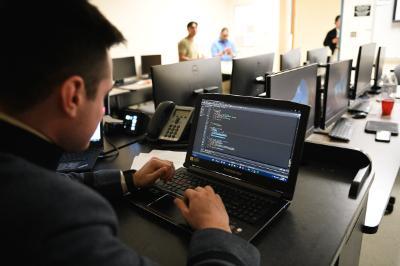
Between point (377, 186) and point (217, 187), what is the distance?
0.64 m

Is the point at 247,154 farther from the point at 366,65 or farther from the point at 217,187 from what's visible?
the point at 366,65

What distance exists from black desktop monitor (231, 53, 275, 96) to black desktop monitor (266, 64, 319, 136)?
54 cm

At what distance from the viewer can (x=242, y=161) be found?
3.22 feet

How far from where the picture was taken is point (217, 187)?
0.97 metres

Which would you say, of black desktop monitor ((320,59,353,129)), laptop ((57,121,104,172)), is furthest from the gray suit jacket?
black desktop monitor ((320,59,353,129))

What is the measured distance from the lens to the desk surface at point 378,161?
1.01m

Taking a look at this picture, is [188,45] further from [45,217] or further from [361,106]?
[45,217]

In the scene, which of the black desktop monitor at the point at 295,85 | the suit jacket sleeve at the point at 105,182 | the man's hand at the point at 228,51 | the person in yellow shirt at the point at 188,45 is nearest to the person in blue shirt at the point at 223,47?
the man's hand at the point at 228,51

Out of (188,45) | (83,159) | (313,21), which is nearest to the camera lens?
(83,159)

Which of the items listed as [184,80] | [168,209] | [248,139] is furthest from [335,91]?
[168,209]

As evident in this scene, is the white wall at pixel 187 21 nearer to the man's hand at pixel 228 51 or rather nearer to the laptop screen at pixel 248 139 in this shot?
the man's hand at pixel 228 51

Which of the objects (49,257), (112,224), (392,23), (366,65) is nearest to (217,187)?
(112,224)

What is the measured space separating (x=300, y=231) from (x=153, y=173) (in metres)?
0.46

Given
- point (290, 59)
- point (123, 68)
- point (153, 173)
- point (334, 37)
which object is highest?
point (334, 37)
